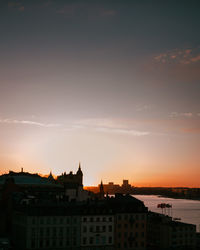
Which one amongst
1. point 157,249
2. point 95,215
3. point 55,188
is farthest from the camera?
point 55,188

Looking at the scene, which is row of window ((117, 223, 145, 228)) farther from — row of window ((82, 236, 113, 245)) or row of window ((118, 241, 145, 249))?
row of window ((118, 241, 145, 249))

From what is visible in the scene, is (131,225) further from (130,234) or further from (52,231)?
(52,231)

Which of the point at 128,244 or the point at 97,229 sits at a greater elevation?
the point at 97,229

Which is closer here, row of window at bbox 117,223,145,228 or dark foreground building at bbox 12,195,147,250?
dark foreground building at bbox 12,195,147,250

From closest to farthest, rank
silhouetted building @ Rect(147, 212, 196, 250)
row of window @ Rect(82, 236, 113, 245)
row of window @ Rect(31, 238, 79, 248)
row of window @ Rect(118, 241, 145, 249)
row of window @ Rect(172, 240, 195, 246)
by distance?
1. row of window @ Rect(31, 238, 79, 248)
2. row of window @ Rect(82, 236, 113, 245)
3. row of window @ Rect(118, 241, 145, 249)
4. silhouetted building @ Rect(147, 212, 196, 250)
5. row of window @ Rect(172, 240, 195, 246)

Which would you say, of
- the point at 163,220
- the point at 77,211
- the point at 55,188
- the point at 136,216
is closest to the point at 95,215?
the point at 77,211

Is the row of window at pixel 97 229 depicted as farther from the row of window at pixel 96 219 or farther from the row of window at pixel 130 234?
the row of window at pixel 130 234

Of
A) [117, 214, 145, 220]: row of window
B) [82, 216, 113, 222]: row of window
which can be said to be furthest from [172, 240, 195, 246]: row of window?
[82, 216, 113, 222]: row of window

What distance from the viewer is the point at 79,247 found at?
100000mm

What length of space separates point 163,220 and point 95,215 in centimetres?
2745

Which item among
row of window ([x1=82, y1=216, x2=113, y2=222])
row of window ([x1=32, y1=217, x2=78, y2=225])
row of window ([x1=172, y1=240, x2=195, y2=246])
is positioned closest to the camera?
row of window ([x1=32, y1=217, x2=78, y2=225])

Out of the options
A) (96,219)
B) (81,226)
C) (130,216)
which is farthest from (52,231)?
(130,216)

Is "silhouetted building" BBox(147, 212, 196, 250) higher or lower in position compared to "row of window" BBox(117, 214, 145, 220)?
lower

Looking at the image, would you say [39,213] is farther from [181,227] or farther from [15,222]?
[181,227]
